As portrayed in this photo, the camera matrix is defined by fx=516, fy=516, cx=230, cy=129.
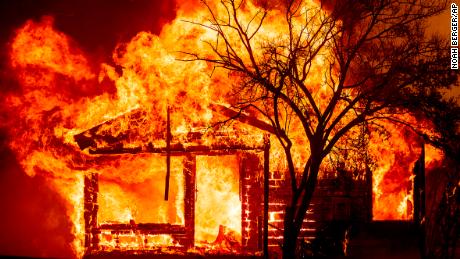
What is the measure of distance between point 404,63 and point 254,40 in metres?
4.91

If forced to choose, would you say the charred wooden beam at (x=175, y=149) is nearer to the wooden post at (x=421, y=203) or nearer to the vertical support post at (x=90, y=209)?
the vertical support post at (x=90, y=209)

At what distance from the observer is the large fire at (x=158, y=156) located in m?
15.3

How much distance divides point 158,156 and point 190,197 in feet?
5.39

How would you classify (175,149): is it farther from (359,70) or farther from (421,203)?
(421,203)

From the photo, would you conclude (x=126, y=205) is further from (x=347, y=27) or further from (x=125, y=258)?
(x=347, y=27)

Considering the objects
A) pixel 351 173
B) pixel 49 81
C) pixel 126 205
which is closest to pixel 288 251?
pixel 351 173

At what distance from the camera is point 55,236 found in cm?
1875

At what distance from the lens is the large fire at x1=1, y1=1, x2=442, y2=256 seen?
15.3m

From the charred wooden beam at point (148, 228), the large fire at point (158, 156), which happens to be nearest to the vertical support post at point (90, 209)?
the large fire at point (158, 156)

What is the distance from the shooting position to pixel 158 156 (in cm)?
1576

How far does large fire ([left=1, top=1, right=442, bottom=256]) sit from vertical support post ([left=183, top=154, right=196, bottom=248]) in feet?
1.27

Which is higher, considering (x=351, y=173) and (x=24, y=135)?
(x=24, y=135)

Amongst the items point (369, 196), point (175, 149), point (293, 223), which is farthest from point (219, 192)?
point (293, 223)

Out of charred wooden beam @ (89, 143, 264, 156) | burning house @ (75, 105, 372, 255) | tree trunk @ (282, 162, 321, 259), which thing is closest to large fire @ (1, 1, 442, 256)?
burning house @ (75, 105, 372, 255)
